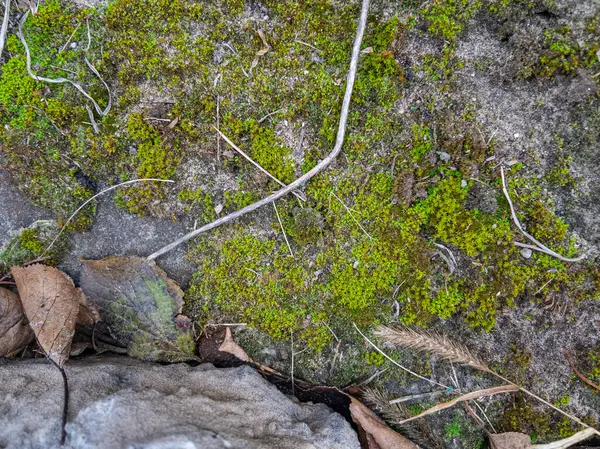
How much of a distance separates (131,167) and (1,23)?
163 cm

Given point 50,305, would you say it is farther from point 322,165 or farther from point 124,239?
point 322,165

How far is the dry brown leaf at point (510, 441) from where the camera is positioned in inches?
145

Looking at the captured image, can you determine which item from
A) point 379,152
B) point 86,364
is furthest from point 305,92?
point 86,364

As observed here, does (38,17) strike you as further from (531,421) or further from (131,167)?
(531,421)

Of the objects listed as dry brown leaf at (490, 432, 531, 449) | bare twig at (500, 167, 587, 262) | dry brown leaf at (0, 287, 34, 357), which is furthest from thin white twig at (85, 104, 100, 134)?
dry brown leaf at (490, 432, 531, 449)

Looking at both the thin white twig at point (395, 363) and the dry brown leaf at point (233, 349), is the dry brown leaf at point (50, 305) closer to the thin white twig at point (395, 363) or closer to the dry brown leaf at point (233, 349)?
the dry brown leaf at point (233, 349)

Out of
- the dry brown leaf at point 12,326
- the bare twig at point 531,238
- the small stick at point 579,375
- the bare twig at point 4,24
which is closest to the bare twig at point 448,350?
the small stick at point 579,375

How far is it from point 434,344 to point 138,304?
8.38 ft

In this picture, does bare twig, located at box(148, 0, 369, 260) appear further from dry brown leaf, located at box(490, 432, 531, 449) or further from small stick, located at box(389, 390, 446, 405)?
dry brown leaf, located at box(490, 432, 531, 449)

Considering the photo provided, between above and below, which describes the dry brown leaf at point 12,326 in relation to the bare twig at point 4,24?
below

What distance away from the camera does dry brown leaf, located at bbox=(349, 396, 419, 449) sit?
3639mm

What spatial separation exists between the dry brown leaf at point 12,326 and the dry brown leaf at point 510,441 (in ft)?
13.2

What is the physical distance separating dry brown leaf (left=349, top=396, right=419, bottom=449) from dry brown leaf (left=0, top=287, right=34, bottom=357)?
283 centimetres

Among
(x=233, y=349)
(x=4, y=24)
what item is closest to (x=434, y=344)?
(x=233, y=349)
